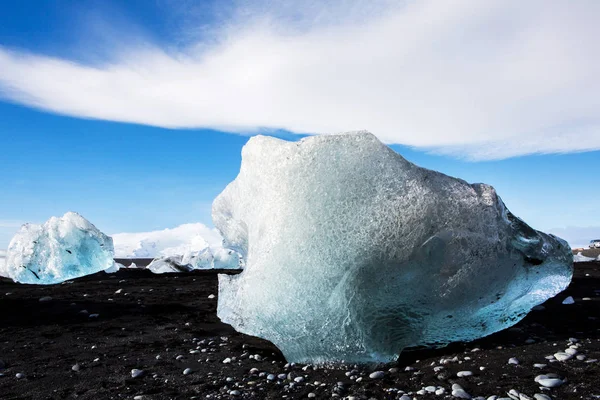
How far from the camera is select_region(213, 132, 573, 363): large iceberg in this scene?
4949 mm

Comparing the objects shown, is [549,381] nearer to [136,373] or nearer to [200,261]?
[136,373]

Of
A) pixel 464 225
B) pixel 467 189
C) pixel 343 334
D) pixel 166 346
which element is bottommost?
pixel 166 346

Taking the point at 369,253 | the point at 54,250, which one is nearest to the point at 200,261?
the point at 54,250

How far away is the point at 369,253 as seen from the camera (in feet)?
16.2

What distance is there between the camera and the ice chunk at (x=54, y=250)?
14.4 m

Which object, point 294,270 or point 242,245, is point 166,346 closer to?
point 242,245

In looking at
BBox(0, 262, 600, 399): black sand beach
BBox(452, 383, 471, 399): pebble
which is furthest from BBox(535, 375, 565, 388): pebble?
BBox(452, 383, 471, 399): pebble

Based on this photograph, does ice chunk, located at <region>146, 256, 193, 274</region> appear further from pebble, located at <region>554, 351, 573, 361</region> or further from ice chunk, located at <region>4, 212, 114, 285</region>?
pebble, located at <region>554, 351, 573, 361</region>

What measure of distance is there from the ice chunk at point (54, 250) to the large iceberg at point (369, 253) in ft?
35.7

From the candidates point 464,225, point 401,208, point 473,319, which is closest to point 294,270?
point 401,208

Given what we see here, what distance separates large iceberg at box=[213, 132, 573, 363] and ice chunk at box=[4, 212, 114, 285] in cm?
1089

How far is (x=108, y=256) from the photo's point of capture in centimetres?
1510

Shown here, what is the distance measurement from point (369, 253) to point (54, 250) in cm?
1240

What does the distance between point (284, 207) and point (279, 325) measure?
1.30 meters
